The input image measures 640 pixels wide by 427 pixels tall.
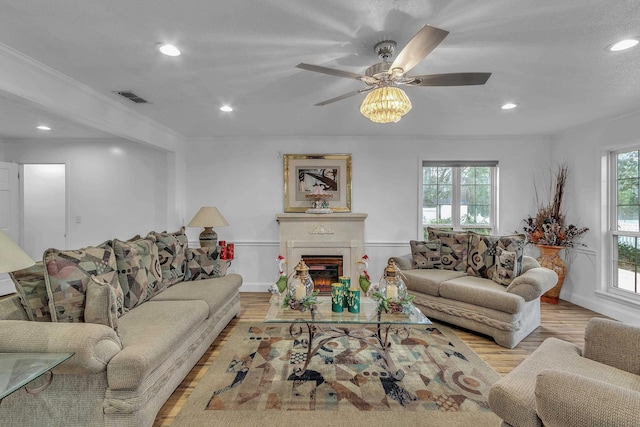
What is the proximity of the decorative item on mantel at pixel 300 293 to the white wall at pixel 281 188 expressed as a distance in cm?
228

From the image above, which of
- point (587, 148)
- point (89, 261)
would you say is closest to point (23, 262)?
point (89, 261)

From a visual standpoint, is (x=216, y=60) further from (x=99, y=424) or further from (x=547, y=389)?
(x=547, y=389)

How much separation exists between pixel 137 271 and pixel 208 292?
654 millimetres

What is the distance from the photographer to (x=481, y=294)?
3.18 m

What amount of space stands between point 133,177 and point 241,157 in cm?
173

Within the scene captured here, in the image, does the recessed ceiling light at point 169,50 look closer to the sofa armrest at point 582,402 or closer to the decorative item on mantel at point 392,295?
the decorative item on mantel at point 392,295

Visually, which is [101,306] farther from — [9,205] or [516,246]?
[9,205]

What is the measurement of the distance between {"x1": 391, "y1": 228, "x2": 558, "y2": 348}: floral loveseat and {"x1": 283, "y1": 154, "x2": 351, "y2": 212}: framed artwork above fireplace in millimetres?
1330

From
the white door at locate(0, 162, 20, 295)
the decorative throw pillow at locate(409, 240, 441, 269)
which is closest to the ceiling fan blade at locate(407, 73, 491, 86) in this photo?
the decorative throw pillow at locate(409, 240, 441, 269)

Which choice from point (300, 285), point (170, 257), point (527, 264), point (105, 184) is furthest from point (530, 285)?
point (105, 184)

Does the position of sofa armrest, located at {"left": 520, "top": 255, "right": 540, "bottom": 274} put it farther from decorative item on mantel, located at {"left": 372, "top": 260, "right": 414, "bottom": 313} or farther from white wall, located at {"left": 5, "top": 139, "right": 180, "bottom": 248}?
white wall, located at {"left": 5, "top": 139, "right": 180, "bottom": 248}

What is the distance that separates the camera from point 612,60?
7.36 feet

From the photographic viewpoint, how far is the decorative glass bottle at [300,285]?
2.51 meters

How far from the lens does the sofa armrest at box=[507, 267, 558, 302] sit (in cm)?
302
